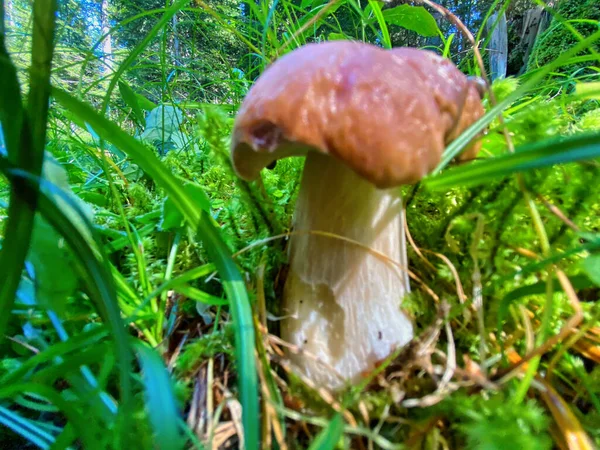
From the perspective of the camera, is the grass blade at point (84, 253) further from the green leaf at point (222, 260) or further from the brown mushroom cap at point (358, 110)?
the brown mushroom cap at point (358, 110)

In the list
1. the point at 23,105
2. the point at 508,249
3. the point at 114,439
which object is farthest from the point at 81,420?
the point at 508,249

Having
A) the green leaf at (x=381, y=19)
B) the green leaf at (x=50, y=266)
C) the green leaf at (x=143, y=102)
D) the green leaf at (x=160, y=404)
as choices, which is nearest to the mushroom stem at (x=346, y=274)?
the green leaf at (x=160, y=404)

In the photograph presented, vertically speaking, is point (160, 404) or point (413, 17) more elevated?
point (413, 17)

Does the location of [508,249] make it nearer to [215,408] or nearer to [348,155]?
[348,155]

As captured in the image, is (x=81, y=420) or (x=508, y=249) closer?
(x=81, y=420)

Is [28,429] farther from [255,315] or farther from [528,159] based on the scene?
[528,159]

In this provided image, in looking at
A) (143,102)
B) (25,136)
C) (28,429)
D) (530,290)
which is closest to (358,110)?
(530,290)

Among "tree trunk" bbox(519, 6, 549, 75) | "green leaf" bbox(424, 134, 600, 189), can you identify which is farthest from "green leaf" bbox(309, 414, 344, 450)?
"tree trunk" bbox(519, 6, 549, 75)

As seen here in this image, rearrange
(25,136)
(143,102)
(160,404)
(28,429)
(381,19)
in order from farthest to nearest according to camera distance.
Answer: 1. (143,102)
2. (381,19)
3. (28,429)
4. (25,136)
5. (160,404)
